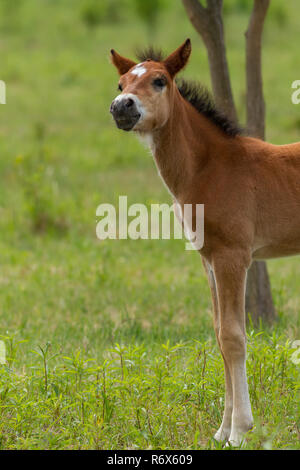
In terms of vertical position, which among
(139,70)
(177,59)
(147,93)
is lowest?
(147,93)

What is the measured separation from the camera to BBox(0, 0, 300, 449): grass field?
162 inches

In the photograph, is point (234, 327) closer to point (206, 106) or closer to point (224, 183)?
point (224, 183)

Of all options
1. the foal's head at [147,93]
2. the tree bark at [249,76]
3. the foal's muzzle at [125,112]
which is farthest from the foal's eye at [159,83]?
the tree bark at [249,76]

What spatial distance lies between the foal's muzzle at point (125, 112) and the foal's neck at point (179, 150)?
340 millimetres

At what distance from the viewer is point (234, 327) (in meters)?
3.89

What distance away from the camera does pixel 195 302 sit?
6922mm

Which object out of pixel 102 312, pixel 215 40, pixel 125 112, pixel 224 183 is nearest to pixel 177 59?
pixel 125 112

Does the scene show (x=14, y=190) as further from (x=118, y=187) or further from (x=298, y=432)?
(x=298, y=432)

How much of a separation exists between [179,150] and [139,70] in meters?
0.53

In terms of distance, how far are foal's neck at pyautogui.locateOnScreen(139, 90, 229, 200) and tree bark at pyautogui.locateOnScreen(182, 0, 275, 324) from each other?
6.03ft

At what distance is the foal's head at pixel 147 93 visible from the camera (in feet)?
11.8

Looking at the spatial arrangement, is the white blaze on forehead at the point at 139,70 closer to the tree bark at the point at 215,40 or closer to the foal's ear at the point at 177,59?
the foal's ear at the point at 177,59

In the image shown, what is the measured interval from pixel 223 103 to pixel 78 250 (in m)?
3.57
